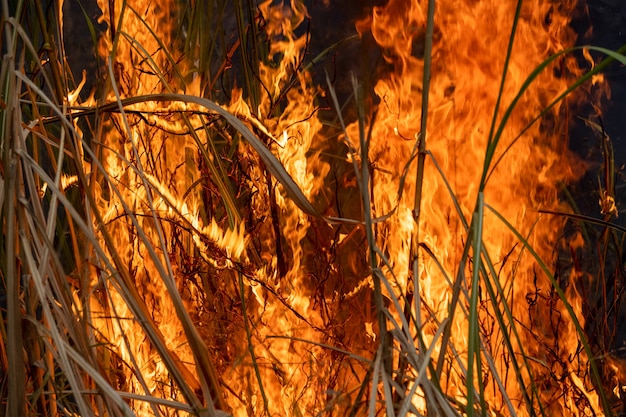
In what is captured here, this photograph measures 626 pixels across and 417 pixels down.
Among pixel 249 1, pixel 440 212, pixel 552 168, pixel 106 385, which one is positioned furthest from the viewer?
pixel 552 168

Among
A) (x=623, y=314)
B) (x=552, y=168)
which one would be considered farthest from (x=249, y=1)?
(x=623, y=314)

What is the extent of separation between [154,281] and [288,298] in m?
0.26

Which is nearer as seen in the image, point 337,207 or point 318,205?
point 337,207

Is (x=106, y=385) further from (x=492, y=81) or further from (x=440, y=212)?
(x=492, y=81)

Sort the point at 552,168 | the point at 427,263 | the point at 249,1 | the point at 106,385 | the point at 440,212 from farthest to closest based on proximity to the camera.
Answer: the point at 552,168
the point at 440,212
the point at 427,263
the point at 249,1
the point at 106,385

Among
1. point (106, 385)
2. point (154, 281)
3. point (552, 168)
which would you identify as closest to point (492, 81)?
point (552, 168)

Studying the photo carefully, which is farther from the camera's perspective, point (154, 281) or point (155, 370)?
point (154, 281)

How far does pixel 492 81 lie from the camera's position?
1649 millimetres

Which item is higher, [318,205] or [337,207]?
[337,207]

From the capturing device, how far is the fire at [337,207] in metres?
1.43

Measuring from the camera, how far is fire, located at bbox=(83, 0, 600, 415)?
1.43m

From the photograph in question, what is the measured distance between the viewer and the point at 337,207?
4.81 feet

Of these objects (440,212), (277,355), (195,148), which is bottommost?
(277,355)

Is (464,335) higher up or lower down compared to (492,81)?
lower down
